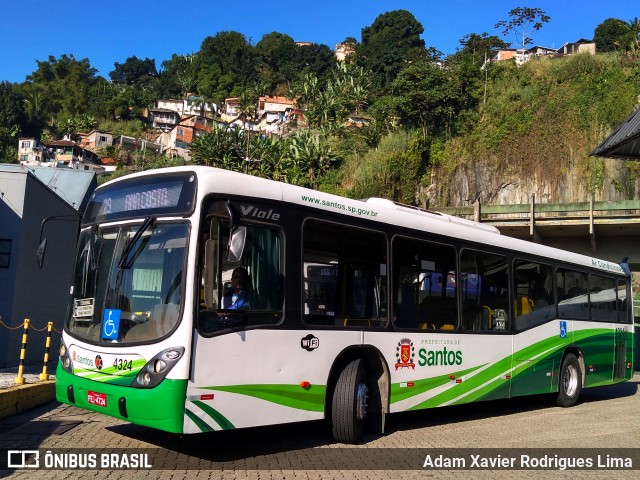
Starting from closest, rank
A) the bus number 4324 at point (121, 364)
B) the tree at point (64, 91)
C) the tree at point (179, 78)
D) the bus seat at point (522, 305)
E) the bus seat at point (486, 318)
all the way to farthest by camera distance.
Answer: the bus number 4324 at point (121, 364), the bus seat at point (486, 318), the bus seat at point (522, 305), the tree at point (64, 91), the tree at point (179, 78)

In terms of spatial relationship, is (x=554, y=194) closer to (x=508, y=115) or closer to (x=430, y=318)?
(x=508, y=115)

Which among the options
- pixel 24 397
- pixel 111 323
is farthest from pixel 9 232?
pixel 111 323

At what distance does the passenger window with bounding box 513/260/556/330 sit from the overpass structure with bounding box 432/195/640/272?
49.5 feet

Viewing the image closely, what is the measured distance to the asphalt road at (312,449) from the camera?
6.10 meters

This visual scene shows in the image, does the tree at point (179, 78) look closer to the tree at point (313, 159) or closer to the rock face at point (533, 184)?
the tree at point (313, 159)

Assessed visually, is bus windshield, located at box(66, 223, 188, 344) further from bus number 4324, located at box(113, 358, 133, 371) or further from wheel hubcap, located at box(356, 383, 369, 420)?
wheel hubcap, located at box(356, 383, 369, 420)

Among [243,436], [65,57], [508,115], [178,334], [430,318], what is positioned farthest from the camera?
[65,57]

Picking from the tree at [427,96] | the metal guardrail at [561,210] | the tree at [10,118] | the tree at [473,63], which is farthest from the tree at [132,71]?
the metal guardrail at [561,210]

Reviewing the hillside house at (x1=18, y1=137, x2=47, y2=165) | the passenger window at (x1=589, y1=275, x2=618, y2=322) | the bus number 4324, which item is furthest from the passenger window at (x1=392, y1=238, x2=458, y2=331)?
the hillside house at (x1=18, y1=137, x2=47, y2=165)

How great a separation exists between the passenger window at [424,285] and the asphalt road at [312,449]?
1.60 m

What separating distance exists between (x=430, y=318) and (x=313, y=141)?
44.7 metres

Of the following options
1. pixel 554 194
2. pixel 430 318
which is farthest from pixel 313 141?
pixel 430 318

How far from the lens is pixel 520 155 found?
41406 mm

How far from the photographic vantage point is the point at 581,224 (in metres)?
25.7
